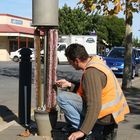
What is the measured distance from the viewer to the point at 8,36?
194 feet

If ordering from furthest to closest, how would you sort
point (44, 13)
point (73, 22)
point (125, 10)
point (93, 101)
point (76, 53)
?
point (73, 22) → point (125, 10) → point (44, 13) → point (76, 53) → point (93, 101)

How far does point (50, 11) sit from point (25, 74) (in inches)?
86.7

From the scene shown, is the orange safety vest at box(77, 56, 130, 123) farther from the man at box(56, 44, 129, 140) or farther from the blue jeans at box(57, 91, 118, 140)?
the blue jeans at box(57, 91, 118, 140)

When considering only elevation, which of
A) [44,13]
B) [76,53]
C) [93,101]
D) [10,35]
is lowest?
[93,101]

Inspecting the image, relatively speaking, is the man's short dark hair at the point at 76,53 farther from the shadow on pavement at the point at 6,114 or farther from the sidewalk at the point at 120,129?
the shadow on pavement at the point at 6,114

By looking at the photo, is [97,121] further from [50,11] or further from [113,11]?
[113,11]

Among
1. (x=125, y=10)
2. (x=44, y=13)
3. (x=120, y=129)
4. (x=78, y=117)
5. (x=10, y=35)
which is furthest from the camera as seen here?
(x=10, y=35)

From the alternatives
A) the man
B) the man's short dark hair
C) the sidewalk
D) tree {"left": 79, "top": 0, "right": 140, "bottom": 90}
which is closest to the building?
tree {"left": 79, "top": 0, "right": 140, "bottom": 90}

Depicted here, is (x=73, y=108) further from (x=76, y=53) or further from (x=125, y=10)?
(x=125, y=10)

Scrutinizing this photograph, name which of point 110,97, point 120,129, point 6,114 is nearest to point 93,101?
point 110,97

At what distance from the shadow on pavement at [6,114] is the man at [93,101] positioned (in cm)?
575

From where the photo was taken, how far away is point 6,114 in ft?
36.9

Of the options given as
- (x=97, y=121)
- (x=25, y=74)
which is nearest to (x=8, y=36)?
(x=25, y=74)

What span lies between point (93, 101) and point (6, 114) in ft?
23.5
